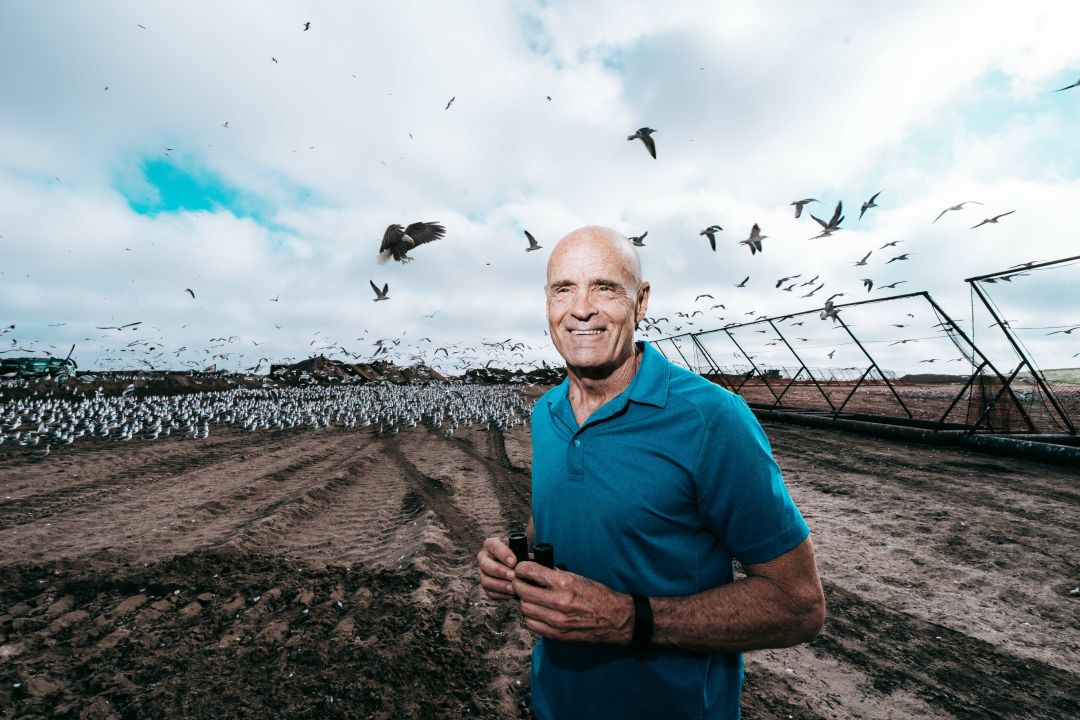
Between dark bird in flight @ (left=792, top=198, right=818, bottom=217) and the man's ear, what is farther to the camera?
dark bird in flight @ (left=792, top=198, right=818, bottom=217)

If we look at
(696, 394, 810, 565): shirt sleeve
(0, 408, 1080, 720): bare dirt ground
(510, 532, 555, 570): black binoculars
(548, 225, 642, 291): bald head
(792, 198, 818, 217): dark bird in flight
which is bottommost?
(0, 408, 1080, 720): bare dirt ground

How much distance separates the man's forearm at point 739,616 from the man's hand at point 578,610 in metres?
0.09

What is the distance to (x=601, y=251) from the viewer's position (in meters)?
1.55

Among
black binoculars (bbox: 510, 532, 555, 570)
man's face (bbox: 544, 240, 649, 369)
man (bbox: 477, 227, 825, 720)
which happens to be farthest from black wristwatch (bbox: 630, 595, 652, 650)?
man's face (bbox: 544, 240, 649, 369)

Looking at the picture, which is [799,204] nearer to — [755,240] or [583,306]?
[755,240]

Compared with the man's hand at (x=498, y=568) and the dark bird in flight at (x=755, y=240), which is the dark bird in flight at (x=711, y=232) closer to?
the dark bird in flight at (x=755, y=240)

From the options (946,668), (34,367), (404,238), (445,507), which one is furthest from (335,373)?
(946,668)

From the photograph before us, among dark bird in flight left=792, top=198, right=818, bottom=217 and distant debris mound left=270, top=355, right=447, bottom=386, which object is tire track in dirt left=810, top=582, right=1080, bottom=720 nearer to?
dark bird in flight left=792, top=198, right=818, bottom=217

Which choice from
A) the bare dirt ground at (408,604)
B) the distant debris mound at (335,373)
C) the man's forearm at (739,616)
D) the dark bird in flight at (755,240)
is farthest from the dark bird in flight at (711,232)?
the distant debris mound at (335,373)

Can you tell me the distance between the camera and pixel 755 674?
3023 mm

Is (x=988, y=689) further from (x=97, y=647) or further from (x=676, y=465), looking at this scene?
(x=97, y=647)

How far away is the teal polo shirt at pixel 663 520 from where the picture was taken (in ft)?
3.94

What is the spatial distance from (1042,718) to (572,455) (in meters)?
3.40

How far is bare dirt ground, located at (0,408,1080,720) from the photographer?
2.86m
